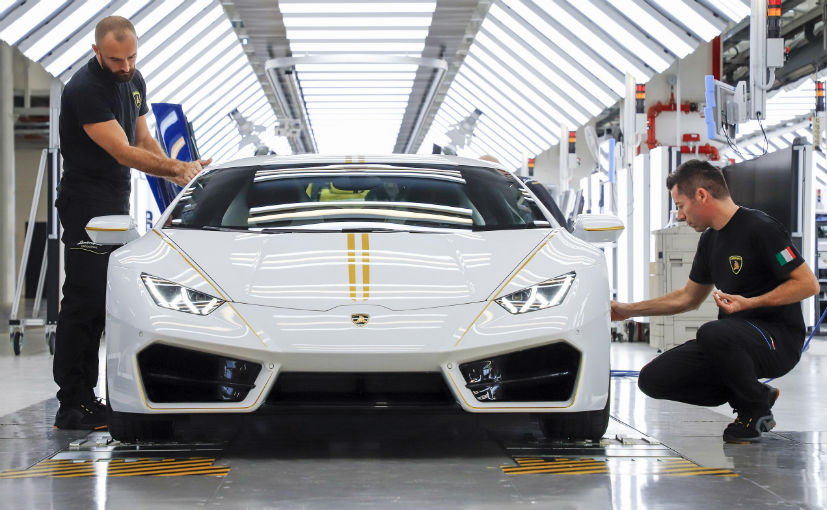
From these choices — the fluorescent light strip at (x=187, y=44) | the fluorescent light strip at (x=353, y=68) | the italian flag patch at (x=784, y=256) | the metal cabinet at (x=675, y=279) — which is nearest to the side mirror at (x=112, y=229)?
the italian flag patch at (x=784, y=256)

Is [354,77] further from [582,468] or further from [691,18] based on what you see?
[582,468]

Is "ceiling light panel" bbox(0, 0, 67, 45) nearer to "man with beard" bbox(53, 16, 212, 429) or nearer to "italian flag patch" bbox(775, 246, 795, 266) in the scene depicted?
"man with beard" bbox(53, 16, 212, 429)

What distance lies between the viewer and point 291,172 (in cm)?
445

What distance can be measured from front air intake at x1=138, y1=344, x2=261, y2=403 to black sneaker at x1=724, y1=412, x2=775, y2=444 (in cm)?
191

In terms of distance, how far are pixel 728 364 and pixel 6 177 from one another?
1945cm

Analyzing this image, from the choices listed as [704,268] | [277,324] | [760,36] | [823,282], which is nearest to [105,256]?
[277,324]

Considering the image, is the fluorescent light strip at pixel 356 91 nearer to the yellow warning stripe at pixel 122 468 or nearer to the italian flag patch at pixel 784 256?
the italian flag patch at pixel 784 256

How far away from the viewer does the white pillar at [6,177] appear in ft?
68.3

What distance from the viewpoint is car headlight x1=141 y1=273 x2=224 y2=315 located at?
11.3ft

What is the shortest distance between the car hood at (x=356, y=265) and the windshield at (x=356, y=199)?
22 centimetres

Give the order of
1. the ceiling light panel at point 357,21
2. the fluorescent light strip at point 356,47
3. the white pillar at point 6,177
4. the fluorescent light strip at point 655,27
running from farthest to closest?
the white pillar at point 6,177, the fluorescent light strip at point 356,47, the ceiling light panel at point 357,21, the fluorescent light strip at point 655,27

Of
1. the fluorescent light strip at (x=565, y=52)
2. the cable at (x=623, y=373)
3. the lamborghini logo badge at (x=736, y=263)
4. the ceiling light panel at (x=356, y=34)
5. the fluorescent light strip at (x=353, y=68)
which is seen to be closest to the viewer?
the lamborghini logo badge at (x=736, y=263)

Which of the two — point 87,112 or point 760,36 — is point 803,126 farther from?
point 87,112

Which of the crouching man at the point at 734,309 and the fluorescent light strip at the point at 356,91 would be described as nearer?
the crouching man at the point at 734,309
